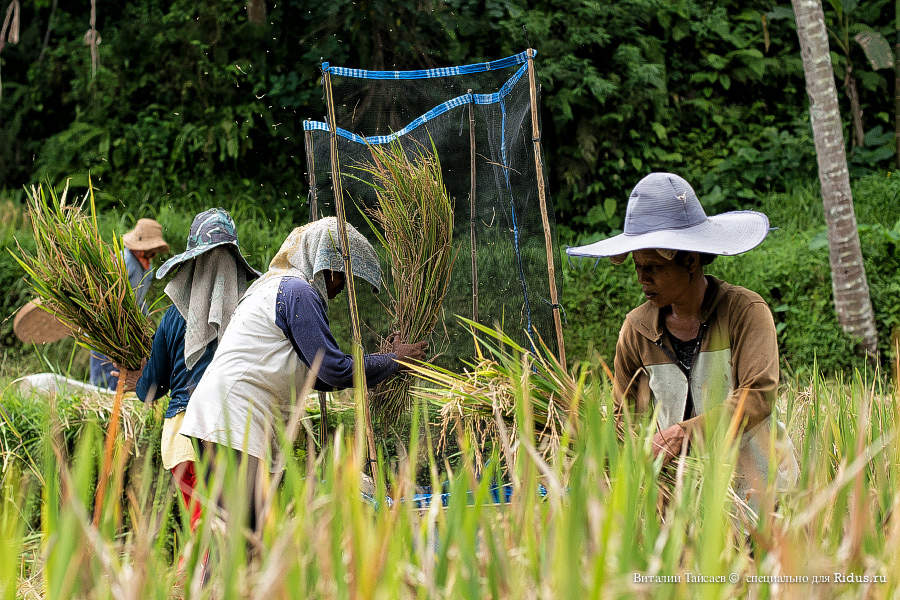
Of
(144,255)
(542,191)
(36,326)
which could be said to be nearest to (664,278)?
(542,191)

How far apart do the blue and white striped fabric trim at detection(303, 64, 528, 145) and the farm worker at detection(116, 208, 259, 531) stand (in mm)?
463

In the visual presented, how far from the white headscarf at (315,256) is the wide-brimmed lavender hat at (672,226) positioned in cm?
85

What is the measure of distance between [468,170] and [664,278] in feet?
4.80

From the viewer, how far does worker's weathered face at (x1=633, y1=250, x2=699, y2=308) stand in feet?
6.73

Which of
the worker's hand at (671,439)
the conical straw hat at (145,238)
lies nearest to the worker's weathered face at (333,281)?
the worker's hand at (671,439)

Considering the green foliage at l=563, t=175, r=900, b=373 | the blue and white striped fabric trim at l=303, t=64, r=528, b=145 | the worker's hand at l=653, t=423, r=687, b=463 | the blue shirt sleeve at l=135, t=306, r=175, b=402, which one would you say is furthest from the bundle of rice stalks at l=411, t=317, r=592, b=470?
the green foliage at l=563, t=175, r=900, b=373

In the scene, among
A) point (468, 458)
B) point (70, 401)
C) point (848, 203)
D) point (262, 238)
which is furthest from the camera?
point (262, 238)

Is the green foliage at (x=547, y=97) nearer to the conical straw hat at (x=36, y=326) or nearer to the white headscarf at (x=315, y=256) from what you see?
the conical straw hat at (x=36, y=326)

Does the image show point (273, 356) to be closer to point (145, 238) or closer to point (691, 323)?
point (691, 323)

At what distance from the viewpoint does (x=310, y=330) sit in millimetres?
2574

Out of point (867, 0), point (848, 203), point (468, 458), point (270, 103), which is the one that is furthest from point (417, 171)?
point (867, 0)

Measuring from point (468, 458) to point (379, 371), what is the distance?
158 centimetres

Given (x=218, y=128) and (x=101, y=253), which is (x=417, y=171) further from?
(x=218, y=128)

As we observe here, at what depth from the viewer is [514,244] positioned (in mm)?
3438
